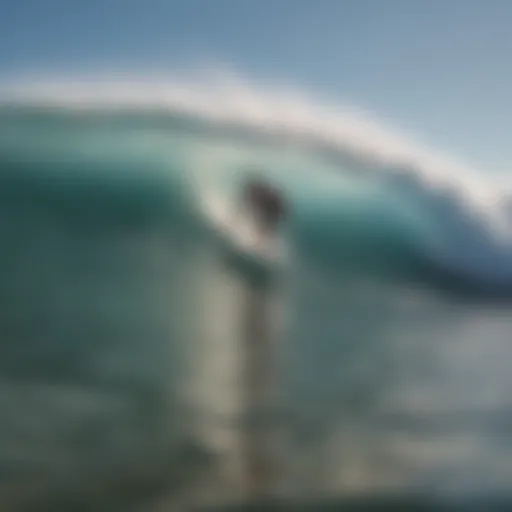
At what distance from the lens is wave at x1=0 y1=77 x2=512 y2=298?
1688mm

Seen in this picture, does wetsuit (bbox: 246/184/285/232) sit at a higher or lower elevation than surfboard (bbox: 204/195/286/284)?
higher

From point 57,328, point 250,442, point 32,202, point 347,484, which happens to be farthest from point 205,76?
point 347,484

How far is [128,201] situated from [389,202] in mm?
625

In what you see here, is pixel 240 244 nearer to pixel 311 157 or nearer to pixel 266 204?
pixel 266 204

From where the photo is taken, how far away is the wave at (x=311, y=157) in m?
1.69

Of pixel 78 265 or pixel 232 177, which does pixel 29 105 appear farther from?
pixel 232 177

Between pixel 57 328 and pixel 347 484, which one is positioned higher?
pixel 57 328

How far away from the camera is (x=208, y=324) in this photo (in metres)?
1.65

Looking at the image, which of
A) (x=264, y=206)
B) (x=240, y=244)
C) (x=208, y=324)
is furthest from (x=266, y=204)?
(x=208, y=324)

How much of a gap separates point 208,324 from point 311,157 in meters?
0.47

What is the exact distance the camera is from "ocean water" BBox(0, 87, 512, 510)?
1614 mm

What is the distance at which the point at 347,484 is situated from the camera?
1638 mm

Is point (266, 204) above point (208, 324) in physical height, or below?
above

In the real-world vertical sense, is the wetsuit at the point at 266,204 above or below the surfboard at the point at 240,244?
above
